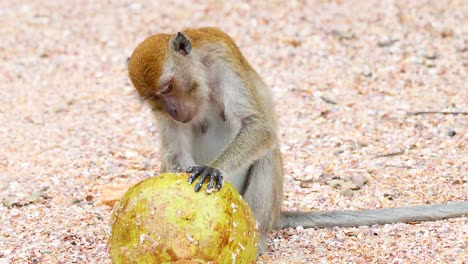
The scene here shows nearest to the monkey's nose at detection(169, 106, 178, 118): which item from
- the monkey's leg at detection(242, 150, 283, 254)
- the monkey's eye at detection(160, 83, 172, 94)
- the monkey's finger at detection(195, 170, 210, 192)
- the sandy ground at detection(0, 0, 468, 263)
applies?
the monkey's eye at detection(160, 83, 172, 94)

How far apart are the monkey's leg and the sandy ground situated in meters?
0.18

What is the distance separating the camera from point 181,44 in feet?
17.3

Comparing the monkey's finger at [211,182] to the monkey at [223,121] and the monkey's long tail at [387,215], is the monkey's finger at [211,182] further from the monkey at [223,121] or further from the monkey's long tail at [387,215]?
the monkey's long tail at [387,215]

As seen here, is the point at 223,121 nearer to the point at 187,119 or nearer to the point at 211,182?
the point at 187,119

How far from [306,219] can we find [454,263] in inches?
46.3

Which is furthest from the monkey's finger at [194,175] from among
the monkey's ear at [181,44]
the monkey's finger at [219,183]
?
the monkey's ear at [181,44]

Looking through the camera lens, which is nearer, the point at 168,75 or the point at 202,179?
the point at 202,179

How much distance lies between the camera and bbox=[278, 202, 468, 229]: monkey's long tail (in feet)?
17.9

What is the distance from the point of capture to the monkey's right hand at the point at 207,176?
14.3 ft

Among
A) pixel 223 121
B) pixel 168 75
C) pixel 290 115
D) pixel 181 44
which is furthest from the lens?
pixel 290 115

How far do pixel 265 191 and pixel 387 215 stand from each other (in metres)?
0.86

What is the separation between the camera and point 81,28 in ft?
35.6

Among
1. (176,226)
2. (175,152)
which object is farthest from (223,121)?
(176,226)

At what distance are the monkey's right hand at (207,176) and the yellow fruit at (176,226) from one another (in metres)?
0.03
